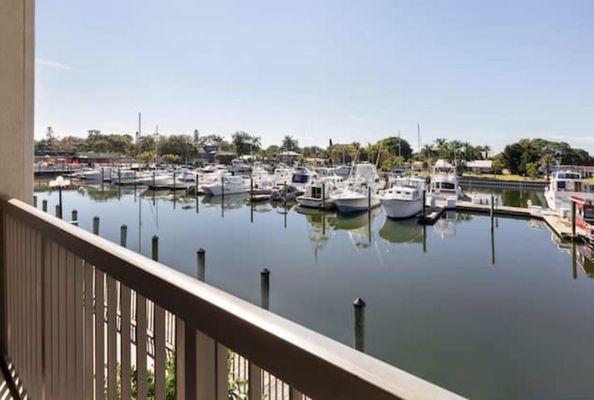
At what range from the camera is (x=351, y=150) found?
5012 cm

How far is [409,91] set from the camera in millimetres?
29797

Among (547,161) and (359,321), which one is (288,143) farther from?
(359,321)

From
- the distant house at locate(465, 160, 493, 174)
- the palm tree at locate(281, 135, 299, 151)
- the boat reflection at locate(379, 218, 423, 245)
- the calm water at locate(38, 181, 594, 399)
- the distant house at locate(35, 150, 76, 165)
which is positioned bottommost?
the calm water at locate(38, 181, 594, 399)

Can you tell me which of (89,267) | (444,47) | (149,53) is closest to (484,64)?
(444,47)

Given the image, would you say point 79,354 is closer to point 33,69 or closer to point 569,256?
point 33,69

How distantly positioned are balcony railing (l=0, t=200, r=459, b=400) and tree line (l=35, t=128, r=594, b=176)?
2690 cm

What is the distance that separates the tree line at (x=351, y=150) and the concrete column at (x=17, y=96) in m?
25.9

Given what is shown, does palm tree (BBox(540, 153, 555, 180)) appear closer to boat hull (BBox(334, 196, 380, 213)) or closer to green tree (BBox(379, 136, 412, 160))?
green tree (BBox(379, 136, 412, 160))

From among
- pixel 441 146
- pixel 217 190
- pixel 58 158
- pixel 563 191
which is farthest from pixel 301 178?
pixel 441 146

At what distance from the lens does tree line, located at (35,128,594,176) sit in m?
39.0

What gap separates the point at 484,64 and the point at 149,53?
9343 mm

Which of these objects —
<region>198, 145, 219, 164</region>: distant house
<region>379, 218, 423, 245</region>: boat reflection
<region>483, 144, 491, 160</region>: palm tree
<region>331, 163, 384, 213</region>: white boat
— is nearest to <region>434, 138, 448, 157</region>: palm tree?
<region>483, 144, 491, 160</region>: palm tree

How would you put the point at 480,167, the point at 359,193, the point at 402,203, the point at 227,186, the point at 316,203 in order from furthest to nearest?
1. the point at 480,167
2. the point at 227,186
3. the point at 316,203
4. the point at 359,193
5. the point at 402,203

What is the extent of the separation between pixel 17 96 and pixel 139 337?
2004 millimetres
